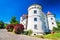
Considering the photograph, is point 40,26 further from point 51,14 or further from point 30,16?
point 51,14

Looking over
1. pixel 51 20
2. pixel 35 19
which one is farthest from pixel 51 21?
pixel 35 19

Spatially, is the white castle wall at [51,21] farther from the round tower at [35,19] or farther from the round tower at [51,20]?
the round tower at [35,19]

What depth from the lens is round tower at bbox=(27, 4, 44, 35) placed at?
43.0 m

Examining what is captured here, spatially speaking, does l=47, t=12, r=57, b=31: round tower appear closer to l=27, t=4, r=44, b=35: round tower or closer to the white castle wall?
the white castle wall

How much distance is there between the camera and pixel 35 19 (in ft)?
145

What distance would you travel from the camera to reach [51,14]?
5784cm

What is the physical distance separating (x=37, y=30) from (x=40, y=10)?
300 inches

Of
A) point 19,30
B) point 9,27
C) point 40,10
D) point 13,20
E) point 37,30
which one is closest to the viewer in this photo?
point 19,30

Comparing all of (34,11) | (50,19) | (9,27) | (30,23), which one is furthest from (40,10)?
(9,27)

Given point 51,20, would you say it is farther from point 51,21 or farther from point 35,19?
point 35,19

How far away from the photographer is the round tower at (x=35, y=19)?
43.0 metres

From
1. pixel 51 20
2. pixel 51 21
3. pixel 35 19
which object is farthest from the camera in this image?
pixel 51 20

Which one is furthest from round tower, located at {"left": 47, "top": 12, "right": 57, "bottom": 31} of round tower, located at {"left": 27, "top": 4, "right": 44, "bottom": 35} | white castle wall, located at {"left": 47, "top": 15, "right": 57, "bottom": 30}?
round tower, located at {"left": 27, "top": 4, "right": 44, "bottom": 35}

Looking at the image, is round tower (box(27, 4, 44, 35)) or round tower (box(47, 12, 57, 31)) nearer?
round tower (box(27, 4, 44, 35))
